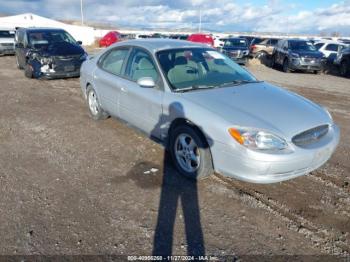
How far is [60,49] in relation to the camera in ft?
37.4

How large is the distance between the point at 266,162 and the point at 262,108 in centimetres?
76

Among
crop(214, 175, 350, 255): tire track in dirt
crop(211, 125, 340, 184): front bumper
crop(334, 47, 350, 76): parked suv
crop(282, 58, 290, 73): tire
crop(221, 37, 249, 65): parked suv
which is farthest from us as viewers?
crop(221, 37, 249, 65): parked suv

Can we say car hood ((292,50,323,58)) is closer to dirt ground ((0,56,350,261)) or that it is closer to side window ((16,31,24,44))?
dirt ground ((0,56,350,261))

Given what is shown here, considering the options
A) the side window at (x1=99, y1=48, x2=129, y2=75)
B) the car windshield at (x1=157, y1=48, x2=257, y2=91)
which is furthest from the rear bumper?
the car windshield at (x1=157, y1=48, x2=257, y2=91)

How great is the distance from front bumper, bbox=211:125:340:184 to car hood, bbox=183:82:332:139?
237 mm

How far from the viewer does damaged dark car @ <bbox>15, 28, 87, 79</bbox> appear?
11.0 m

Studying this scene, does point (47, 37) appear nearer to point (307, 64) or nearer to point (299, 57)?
point (299, 57)

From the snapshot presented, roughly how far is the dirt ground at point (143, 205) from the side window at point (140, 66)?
114 centimetres

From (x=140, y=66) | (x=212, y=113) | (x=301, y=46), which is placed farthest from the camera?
(x=301, y=46)

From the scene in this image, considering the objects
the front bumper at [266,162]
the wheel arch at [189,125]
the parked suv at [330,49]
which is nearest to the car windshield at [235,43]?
the parked suv at [330,49]

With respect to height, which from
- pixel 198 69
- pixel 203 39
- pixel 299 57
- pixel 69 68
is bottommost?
pixel 69 68

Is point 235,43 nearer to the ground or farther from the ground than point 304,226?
farther from the ground

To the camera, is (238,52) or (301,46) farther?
(238,52)

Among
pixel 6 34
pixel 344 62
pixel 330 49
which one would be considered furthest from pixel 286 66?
pixel 6 34
